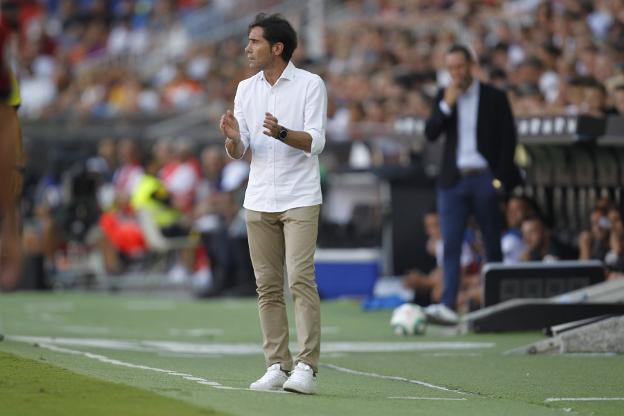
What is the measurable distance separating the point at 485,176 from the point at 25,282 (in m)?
12.0

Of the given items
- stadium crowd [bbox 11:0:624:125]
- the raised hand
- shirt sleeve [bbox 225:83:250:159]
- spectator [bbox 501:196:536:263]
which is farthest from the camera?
stadium crowd [bbox 11:0:624:125]

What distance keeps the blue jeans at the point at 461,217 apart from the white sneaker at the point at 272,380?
5.64 m

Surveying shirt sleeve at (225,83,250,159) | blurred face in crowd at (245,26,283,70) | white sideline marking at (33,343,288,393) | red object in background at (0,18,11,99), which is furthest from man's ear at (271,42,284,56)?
red object in background at (0,18,11,99)

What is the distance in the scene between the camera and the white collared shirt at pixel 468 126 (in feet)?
46.7

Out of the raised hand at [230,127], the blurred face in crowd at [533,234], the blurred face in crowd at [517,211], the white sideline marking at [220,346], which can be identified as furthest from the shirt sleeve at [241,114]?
the blurred face in crowd at [517,211]

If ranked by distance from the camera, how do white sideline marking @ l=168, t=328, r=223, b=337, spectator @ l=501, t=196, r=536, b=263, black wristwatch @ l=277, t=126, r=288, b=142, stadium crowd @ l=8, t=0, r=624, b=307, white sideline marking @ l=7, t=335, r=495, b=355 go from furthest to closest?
stadium crowd @ l=8, t=0, r=624, b=307 → spectator @ l=501, t=196, r=536, b=263 → white sideline marking @ l=168, t=328, r=223, b=337 → white sideline marking @ l=7, t=335, r=495, b=355 → black wristwatch @ l=277, t=126, r=288, b=142

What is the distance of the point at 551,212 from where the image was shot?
17531 mm

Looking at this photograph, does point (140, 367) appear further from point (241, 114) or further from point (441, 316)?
point (441, 316)

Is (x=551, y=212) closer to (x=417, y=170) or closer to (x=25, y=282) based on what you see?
(x=417, y=170)

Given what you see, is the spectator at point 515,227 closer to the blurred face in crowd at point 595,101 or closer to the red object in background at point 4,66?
the blurred face in crowd at point 595,101

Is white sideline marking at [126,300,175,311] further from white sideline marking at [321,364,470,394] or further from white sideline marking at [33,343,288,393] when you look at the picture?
white sideline marking at [321,364,470,394]

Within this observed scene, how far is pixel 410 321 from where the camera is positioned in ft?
46.1

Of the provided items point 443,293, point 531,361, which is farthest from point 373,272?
point 531,361

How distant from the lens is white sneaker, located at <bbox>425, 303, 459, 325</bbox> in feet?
46.5
